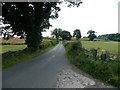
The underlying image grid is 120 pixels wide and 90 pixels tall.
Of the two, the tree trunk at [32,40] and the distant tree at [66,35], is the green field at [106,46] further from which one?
the distant tree at [66,35]

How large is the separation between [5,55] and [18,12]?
7.25 meters

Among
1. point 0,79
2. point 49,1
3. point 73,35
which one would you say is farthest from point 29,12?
point 73,35

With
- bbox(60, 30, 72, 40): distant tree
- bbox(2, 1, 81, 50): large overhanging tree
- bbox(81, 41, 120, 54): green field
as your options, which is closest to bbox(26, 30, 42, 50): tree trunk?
bbox(2, 1, 81, 50): large overhanging tree

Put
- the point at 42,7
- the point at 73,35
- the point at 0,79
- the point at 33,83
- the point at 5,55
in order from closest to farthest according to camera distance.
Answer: the point at 33,83 → the point at 0,79 → the point at 5,55 → the point at 42,7 → the point at 73,35

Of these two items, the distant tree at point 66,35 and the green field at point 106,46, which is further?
the distant tree at point 66,35

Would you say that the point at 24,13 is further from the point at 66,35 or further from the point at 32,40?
the point at 66,35

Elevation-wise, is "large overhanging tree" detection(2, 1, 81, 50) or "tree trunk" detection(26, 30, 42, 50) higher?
"large overhanging tree" detection(2, 1, 81, 50)

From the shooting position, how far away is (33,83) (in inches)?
475

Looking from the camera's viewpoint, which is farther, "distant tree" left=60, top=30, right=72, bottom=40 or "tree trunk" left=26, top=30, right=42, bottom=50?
"distant tree" left=60, top=30, right=72, bottom=40

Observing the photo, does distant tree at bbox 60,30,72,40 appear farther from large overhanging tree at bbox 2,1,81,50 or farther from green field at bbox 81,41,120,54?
large overhanging tree at bbox 2,1,81,50

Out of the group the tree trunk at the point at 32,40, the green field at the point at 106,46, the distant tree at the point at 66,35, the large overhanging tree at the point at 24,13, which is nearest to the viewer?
the large overhanging tree at the point at 24,13

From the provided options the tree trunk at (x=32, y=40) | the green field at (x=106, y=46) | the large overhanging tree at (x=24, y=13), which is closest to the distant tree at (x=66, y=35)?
the green field at (x=106, y=46)

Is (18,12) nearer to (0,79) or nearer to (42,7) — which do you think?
(42,7)

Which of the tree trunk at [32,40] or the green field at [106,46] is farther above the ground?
the tree trunk at [32,40]
